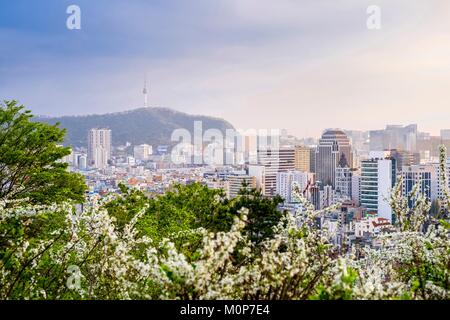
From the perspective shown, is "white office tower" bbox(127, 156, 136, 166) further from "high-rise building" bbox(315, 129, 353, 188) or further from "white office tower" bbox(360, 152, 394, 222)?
"white office tower" bbox(360, 152, 394, 222)

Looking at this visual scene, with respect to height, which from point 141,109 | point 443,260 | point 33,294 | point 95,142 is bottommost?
point 33,294

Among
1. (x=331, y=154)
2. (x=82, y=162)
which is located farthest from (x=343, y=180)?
(x=82, y=162)

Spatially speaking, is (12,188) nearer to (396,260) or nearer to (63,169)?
(63,169)

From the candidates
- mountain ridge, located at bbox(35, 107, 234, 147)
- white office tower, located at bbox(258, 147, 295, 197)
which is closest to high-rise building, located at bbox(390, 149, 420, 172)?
white office tower, located at bbox(258, 147, 295, 197)

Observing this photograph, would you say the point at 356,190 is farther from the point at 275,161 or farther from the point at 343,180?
the point at 275,161
